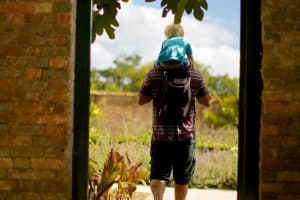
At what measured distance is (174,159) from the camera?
3973mm

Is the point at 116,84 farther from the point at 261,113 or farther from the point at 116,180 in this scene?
the point at 261,113

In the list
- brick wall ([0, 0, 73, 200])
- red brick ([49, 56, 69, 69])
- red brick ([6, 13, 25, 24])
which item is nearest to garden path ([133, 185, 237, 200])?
brick wall ([0, 0, 73, 200])

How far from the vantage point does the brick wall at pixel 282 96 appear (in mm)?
2947

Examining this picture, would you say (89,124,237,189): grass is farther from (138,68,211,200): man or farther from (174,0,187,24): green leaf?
(174,0,187,24): green leaf

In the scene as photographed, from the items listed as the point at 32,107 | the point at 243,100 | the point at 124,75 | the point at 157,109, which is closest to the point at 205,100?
the point at 157,109

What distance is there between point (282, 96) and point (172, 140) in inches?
45.7

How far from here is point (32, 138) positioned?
3133mm

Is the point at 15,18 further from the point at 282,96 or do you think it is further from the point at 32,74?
the point at 282,96

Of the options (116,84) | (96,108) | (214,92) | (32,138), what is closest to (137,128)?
(96,108)

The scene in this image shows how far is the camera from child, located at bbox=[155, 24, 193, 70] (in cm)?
383

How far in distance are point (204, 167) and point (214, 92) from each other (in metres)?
3.26

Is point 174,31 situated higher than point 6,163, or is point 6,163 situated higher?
point 174,31

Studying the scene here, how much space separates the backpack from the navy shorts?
0.62ft

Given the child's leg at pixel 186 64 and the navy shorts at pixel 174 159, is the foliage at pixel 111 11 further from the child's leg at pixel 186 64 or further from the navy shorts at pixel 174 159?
the navy shorts at pixel 174 159
